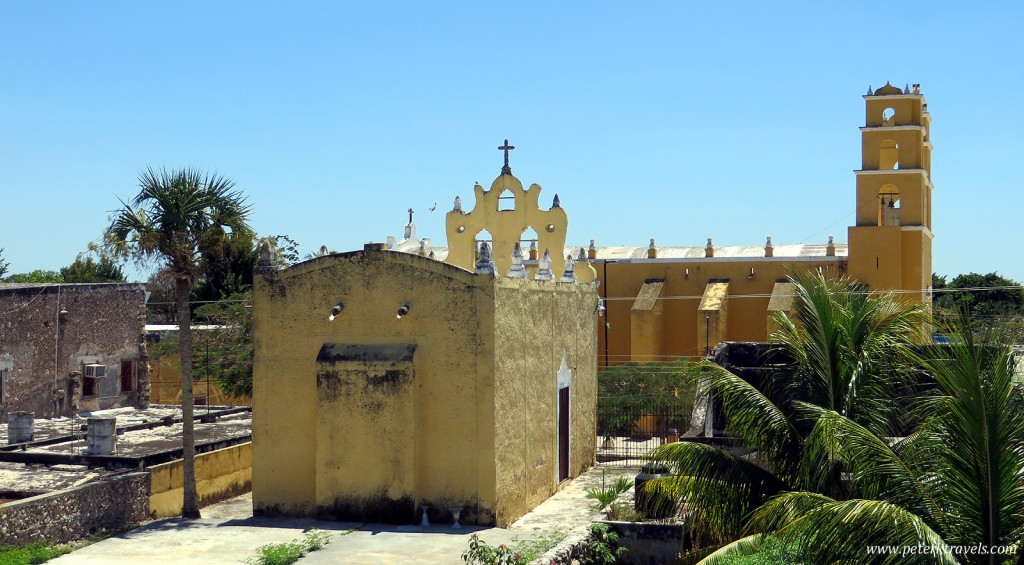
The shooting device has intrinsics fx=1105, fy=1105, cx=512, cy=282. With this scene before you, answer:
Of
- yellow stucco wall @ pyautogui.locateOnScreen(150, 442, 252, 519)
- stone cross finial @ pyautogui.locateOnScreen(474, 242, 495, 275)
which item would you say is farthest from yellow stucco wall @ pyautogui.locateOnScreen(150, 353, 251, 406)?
stone cross finial @ pyautogui.locateOnScreen(474, 242, 495, 275)

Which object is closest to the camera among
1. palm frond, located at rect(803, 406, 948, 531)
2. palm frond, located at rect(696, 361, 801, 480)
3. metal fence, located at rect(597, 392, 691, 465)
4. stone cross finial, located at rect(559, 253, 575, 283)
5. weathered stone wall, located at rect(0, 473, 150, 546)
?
palm frond, located at rect(803, 406, 948, 531)

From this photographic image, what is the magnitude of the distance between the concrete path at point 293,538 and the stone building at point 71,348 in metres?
7.92

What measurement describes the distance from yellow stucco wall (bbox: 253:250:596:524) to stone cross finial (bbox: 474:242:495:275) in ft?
0.42

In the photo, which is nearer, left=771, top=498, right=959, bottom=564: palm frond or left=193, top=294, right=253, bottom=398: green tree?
left=771, top=498, right=959, bottom=564: palm frond

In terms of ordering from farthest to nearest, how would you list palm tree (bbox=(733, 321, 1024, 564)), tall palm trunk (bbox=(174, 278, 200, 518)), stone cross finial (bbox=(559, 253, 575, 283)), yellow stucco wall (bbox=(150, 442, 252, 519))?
stone cross finial (bbox=(559, 253, 575, 283)) < yellow stucco wall (bbox=(150, 442, 252, 519)) < tall palm trunk (bbox=(174, 278, 200, 518)) < palm tree (bbox=(733, 321, 1024, 564))

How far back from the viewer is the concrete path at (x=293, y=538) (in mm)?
12742

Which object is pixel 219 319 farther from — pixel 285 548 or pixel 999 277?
pixel 999 277

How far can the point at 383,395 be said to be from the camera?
15039 mm

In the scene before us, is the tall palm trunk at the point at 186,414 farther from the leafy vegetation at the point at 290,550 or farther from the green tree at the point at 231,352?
the green tree at the point at 231,352

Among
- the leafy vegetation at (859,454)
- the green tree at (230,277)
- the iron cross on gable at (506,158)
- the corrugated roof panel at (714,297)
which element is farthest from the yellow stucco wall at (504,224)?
the green tree at (230,277)

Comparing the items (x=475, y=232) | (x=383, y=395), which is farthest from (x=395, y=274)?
(x=475, y=232)

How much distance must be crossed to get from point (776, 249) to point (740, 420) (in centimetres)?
3121

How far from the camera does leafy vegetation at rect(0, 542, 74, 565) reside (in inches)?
479

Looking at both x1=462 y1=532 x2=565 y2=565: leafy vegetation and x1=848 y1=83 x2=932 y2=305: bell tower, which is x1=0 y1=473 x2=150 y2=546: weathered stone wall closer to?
x1=462 y1=532 x2=565 y2=565: leafy vegetation
